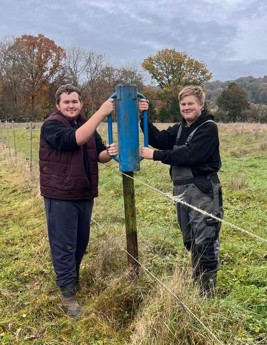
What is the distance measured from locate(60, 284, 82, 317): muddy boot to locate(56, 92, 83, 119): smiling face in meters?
1.58

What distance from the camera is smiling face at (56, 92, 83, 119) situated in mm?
3449

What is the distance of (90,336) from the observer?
123 inches

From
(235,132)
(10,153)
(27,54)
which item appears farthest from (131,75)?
(10,153)

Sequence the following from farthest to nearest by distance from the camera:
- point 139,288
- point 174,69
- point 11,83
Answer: point 174,69
point 11,83
point 139,288

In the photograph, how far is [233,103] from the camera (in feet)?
169

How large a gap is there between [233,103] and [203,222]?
50.8 meters

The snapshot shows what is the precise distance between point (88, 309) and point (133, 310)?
43cm

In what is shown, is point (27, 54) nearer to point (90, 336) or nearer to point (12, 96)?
point (12, 96)

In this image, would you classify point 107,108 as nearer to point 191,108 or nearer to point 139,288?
point 191,108

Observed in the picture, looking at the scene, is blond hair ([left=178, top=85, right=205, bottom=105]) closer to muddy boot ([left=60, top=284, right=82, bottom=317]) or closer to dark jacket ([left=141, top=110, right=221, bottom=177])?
dark jacket ([left=141, top=110, right=221, bottom=177])

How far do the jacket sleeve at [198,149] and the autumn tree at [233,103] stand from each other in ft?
162

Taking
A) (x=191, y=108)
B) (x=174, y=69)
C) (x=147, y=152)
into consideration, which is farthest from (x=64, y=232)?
(x=174, y=69)

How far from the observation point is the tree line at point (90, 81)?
50.5 metres

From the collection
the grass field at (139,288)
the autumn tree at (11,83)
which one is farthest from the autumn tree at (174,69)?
the grass field at (139,288)
